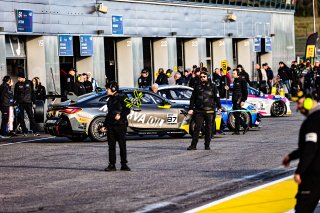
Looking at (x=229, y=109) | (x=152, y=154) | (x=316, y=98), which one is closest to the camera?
(x=316, y=98)

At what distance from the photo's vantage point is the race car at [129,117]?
85.9 ft

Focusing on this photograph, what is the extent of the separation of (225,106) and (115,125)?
11038 mm

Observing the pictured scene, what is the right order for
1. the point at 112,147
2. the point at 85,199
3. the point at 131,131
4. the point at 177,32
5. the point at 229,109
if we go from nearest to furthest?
the point at 85,199 → the point at 112,147 → the point at 131,131 → the point at 229,109 → the point at 177,32

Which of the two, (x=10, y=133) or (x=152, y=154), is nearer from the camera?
(x=152, y=154)

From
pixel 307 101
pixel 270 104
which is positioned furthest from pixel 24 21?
pixel 307 101

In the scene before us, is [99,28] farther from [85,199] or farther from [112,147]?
[85,199]

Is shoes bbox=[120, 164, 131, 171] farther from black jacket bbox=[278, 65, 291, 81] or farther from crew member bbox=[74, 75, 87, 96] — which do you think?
black jacket bbox=[278, 65, 291, 81]

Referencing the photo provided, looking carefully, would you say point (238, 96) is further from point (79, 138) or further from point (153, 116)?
point (79, 138)

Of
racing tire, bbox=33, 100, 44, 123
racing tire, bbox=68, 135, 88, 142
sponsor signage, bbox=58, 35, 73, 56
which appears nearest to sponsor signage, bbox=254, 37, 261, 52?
sponsor signage, bbox=58, 35, 73, 56

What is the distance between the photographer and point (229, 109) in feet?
94.5

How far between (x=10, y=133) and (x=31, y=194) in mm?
15093

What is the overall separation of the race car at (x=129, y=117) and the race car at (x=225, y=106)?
5.38ft

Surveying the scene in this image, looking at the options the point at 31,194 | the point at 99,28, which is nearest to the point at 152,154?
the point at 31,194

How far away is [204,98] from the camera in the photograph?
22625 millimetres
